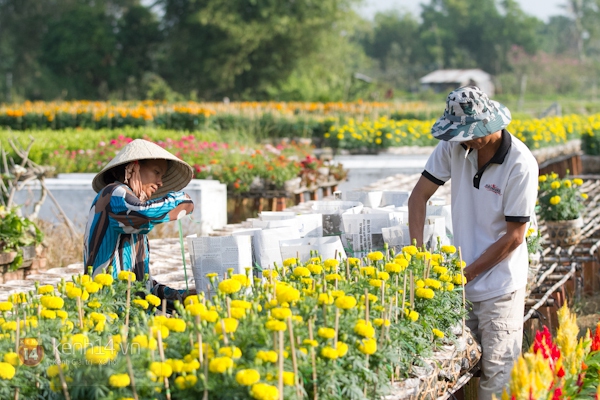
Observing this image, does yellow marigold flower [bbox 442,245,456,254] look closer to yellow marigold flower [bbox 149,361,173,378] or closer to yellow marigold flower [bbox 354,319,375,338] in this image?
yellow marigold flower [bbox 354,319,375,338]

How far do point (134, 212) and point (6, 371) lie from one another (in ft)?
4.18

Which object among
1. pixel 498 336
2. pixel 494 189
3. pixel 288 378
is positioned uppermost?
pixel 494 189

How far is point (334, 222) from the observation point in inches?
144

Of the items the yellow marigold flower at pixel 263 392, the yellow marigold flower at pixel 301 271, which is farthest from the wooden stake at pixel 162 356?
the yellow marigold flower at pixel 301 271

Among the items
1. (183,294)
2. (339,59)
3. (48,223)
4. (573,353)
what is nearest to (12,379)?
(183,294)

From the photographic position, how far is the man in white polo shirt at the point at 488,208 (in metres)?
3.05

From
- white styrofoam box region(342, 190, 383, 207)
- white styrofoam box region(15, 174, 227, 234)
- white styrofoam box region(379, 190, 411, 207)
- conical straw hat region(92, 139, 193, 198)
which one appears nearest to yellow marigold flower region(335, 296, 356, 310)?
conical straw hat region(92, 139, 193, 198)

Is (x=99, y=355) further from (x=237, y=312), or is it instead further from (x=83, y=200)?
(x=83, y=200)

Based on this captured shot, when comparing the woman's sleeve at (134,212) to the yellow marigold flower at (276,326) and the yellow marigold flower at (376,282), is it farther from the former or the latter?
the yellow marigold flower at (276,326)

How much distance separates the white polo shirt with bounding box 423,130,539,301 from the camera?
3062 millimetres

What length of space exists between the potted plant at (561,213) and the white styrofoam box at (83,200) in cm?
318

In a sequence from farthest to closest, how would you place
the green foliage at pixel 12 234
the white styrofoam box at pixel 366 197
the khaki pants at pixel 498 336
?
the green foliage at pixel 12 234
the white styrofoam box at pixel 366 197
the khaki pants at pixel 498 336

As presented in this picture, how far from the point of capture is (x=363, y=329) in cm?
211

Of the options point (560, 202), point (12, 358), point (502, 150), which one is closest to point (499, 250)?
point (502, 150)
